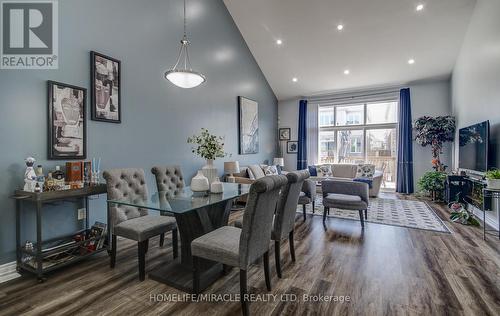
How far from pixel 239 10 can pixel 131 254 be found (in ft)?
17.8

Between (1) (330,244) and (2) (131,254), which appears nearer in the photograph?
(2) (131,254)

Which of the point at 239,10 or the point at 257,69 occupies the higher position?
the point at 239,10

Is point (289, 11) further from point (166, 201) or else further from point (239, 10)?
point (166, 201)

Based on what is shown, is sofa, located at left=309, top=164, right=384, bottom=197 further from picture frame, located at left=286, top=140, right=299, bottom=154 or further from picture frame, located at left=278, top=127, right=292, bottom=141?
picture frame, located at left=278, top=127, right=292, bottom=141

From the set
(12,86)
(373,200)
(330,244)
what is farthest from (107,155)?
(373,200)

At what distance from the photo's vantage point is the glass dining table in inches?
84.4

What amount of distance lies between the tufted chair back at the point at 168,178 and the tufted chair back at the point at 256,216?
52.4 inches

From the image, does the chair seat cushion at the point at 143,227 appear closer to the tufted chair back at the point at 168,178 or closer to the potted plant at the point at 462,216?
the tufted chair back at the point at 168,178

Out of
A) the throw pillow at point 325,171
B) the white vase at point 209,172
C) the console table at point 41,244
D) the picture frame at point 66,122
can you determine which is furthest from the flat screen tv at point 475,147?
the picture frame at point 66,122

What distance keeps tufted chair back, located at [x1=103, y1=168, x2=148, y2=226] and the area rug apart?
3.18 meters

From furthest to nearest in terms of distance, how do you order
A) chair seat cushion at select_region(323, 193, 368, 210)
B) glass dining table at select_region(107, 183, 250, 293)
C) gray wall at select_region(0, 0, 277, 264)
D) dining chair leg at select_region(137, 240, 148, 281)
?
1. chair seat cushion at select_region(323, 193, 368, 210)
2. gray wall at select_region(0, 0, 277, 264)
3. dining chair leg at select_region(137, 240, 148, 281)
4. glass dining table at select_region(107, 183, 250, 293)

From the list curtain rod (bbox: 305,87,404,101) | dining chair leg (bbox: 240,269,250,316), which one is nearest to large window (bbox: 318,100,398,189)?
curtain rod (bbox: 305,87,404,101)

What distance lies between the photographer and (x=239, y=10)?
5.61 metres

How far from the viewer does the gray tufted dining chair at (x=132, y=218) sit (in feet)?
7.46
